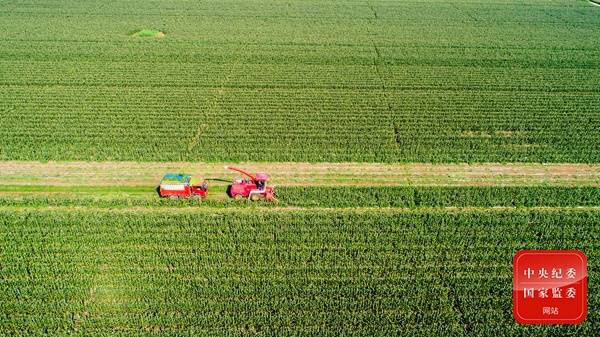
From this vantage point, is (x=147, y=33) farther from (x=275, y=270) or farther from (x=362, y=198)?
(x=275, y=270)

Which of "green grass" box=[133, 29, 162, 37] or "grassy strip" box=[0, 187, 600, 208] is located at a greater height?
"green grass" box=[133, 29, 162, 37]

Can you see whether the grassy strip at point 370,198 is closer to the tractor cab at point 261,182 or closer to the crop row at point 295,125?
the tractor cab at point 261,182

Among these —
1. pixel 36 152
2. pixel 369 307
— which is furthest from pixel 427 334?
pixel 36 152

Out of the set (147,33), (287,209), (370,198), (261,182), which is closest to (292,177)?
(261,182)

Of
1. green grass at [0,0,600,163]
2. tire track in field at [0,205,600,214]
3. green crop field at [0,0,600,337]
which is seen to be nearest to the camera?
green crop field at [0,0,600,337]

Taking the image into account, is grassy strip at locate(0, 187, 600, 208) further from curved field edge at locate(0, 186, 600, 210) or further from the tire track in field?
the tire track in field

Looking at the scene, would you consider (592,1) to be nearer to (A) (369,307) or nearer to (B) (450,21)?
(B) (450,21)

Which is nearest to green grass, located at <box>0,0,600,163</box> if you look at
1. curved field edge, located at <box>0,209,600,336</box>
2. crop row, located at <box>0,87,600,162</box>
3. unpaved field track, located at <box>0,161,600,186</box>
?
crop row, located at <box>0,87,600,162</box>

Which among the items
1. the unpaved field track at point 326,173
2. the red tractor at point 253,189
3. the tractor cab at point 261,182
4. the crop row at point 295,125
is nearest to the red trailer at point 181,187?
the red tractor at point 253,189
